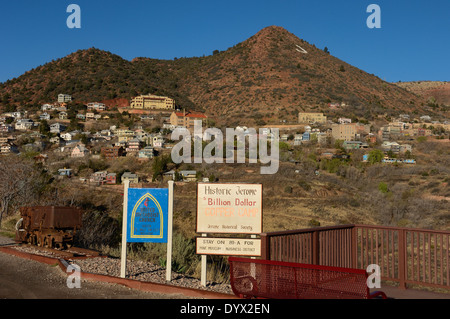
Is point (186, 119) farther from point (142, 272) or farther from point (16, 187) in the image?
point (142, 272)

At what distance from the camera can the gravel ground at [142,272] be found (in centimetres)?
806

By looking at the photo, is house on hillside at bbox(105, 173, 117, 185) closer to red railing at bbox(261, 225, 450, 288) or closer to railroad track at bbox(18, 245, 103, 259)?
railroad track at bbox(18, 245, 103, 259)

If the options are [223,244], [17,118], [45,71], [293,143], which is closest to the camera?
[223,244]

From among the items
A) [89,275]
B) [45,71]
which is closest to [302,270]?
[89,275]

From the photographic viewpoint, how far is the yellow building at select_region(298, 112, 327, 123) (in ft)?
263

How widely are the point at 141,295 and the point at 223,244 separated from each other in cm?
163

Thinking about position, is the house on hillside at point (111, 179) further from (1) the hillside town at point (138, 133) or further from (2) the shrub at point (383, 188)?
(2) the shrub at point (383, 188)

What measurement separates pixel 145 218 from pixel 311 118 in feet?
248

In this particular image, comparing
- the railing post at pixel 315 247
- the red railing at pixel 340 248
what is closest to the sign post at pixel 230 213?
the red railing at pixel 340 248

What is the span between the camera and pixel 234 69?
113062 mm

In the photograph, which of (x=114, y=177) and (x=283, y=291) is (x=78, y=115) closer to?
(x=114, y=177)

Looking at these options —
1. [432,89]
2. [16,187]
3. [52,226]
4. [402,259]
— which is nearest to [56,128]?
[16,187]

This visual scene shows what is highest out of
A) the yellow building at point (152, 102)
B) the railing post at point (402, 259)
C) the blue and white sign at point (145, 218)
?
the yellow building at point (152, 102)

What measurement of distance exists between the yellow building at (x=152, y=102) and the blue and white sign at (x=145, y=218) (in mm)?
97497
